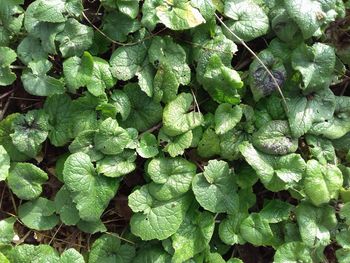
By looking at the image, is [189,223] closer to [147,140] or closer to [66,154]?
[147,140]

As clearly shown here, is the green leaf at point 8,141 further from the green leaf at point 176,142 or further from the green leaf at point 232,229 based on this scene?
the green leaf at point 232,229

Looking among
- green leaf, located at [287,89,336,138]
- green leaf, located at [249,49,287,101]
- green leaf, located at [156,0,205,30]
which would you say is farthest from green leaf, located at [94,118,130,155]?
green leaf, located at [287,89,336,138]

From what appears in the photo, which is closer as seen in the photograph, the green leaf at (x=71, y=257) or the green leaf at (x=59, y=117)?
the green leaf at (x=71, y=257)

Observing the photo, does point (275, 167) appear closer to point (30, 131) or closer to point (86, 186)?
point (86, 186)

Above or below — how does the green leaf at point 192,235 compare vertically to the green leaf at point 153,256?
above

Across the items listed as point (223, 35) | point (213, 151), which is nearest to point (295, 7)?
point (223, 35)

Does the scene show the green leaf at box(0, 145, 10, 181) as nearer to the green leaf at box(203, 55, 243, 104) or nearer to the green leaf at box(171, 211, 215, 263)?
the green leaf at box(171, 211, 215, 263)

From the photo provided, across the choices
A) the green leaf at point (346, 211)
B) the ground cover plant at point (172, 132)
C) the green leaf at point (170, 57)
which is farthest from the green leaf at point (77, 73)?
the green leaf at point (346, 211)
